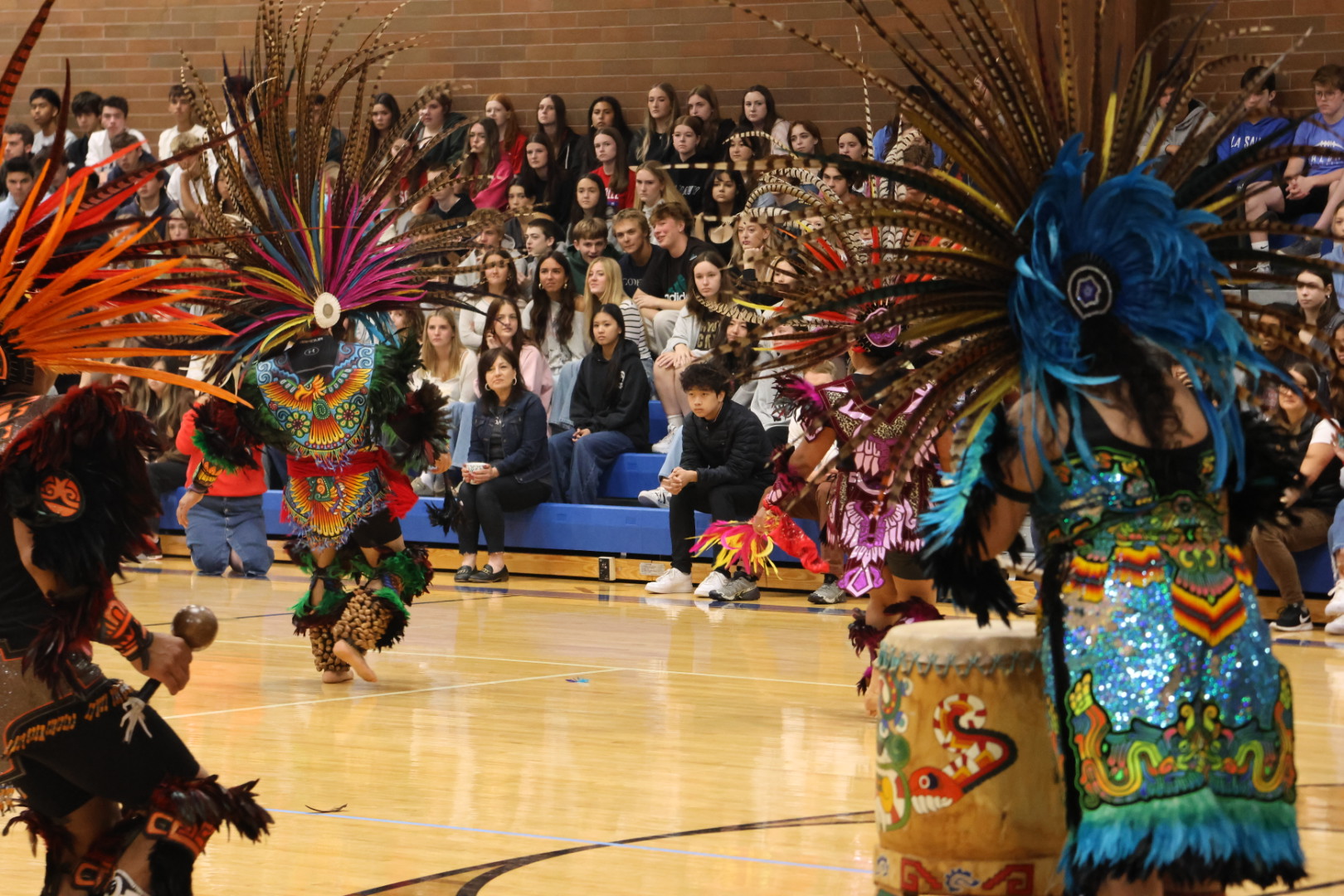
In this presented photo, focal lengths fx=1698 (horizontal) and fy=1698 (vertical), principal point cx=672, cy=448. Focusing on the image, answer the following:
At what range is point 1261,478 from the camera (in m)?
3.48

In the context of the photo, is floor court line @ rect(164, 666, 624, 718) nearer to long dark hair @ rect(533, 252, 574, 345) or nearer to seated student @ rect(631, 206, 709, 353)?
seated student @ rect(631, 206, 709, 353)

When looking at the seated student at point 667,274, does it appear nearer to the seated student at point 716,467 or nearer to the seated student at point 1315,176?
the seated student at point 716,467

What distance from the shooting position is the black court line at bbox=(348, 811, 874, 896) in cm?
405

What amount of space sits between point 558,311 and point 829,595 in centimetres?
324

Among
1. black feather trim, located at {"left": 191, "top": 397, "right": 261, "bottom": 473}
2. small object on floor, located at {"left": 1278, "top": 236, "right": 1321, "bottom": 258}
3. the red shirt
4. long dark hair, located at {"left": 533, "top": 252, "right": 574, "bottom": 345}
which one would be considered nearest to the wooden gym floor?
black feather trim, located at {"left": 191, "top": 397, "right": 261, "bottom": 473}

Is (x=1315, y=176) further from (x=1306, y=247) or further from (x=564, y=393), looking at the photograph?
(x=564, y=393)

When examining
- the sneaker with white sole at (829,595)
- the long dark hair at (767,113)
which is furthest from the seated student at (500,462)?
the long dark hair at (767,113)

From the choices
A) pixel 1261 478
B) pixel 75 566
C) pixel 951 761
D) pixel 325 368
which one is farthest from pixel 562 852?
pixel 325 368

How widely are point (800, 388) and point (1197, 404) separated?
289cm

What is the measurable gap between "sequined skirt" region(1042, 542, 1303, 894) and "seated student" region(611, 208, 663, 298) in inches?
346

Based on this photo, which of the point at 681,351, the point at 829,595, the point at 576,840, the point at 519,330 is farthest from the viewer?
the point at 519,330

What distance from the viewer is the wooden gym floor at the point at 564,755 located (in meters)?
4.25

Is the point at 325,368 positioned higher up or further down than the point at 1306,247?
further down

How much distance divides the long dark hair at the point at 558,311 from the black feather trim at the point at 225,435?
16.7ft
